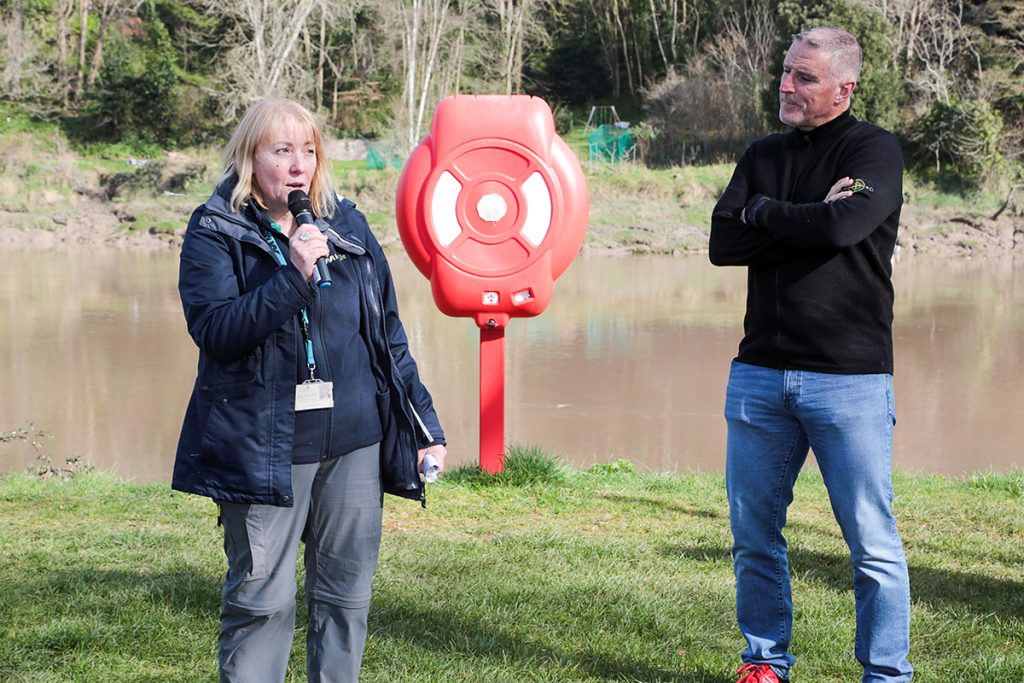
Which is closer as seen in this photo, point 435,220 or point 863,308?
point 863,308

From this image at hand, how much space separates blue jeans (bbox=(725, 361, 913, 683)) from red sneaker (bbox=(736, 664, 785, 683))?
19mm

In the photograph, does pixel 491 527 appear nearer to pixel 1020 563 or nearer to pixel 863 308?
pixel 1020 563

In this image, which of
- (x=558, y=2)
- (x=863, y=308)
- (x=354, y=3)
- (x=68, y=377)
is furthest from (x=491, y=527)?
(x=558, y=2)

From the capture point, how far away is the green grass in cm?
339

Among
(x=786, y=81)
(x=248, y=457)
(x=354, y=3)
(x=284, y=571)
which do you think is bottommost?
(x=284, y=571)

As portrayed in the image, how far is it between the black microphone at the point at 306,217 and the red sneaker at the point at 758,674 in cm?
161

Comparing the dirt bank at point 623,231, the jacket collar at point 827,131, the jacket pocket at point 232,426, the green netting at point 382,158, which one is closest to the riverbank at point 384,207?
the dirt bank at point 623,231

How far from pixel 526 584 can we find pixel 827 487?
1.44 m

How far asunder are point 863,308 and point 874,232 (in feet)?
0.73

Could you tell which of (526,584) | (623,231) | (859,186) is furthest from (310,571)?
(623,231)

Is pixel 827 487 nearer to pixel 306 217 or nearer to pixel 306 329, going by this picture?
pixel 306 329

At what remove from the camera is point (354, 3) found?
34.1 m

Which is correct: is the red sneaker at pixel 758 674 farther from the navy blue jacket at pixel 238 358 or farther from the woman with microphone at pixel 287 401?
the navy blue jacket at pixel 238 358

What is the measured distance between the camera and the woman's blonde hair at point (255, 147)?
2.73 m
